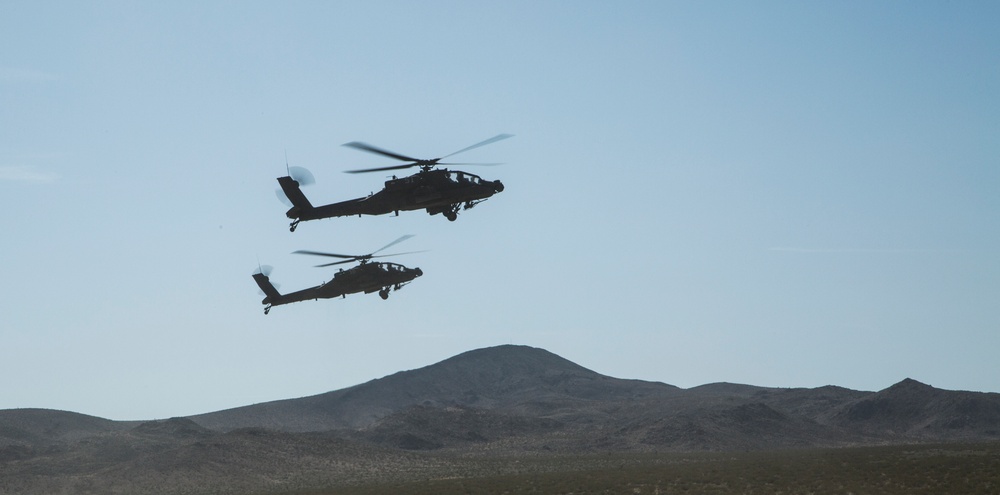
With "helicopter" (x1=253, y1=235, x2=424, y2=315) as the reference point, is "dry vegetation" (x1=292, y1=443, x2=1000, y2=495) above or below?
below

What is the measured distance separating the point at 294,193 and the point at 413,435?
90250mm

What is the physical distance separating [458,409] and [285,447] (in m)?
51.5

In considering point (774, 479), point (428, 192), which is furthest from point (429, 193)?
point (774, 479)

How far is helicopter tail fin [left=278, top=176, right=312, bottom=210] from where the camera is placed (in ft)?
181

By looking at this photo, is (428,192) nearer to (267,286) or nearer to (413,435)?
(267,286)

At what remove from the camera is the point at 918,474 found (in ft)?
221

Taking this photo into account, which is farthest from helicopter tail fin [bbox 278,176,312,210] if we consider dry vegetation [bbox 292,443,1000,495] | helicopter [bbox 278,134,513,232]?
dry vegetation [bbox 292,443,1000,495]

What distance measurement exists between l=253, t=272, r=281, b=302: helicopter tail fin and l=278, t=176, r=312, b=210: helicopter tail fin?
1105 cm

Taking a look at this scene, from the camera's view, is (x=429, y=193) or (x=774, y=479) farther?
(x=774, y=479)

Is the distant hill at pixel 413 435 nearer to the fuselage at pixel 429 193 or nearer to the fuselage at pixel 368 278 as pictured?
the fuselage at pixel 368 278

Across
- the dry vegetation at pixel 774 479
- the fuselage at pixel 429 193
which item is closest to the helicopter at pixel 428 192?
the fuselage at pixel 429 193

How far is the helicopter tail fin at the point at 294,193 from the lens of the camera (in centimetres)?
5516

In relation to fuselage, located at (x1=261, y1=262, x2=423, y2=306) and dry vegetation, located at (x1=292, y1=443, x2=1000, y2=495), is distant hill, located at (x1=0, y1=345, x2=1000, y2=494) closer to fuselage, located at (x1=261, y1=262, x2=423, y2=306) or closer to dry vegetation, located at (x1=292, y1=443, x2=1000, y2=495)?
dry vegetation, located at (x1=292, y1=443, x2=1000, y2=495)

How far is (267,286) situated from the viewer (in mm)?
66188
